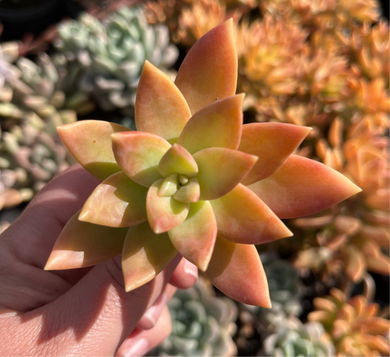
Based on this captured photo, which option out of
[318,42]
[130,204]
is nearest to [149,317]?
[130,204]

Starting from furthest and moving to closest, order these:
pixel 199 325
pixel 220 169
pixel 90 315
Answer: pixel 199 325, pixel 90 315, pixel 220 169

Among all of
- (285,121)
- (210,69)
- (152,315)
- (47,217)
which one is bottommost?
(152,315)

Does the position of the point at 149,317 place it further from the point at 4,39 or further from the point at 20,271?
the point at 4,39

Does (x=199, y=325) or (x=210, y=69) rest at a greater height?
(x=210, y=69)

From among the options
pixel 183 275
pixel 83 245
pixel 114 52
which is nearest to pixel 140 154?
pixel 83 245

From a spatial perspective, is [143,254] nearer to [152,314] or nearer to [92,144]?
[92,144]

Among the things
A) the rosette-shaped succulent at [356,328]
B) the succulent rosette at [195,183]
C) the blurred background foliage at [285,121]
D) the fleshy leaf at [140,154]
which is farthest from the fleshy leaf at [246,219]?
the rosette-shaped succulent at [356,328]

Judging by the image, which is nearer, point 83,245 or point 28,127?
point 83,245

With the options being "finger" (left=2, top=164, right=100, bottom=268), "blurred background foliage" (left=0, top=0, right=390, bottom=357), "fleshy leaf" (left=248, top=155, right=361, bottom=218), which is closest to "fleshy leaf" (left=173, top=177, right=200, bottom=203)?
"fleshy leaf" (left=248, top=155, right=361, bottom=218)
